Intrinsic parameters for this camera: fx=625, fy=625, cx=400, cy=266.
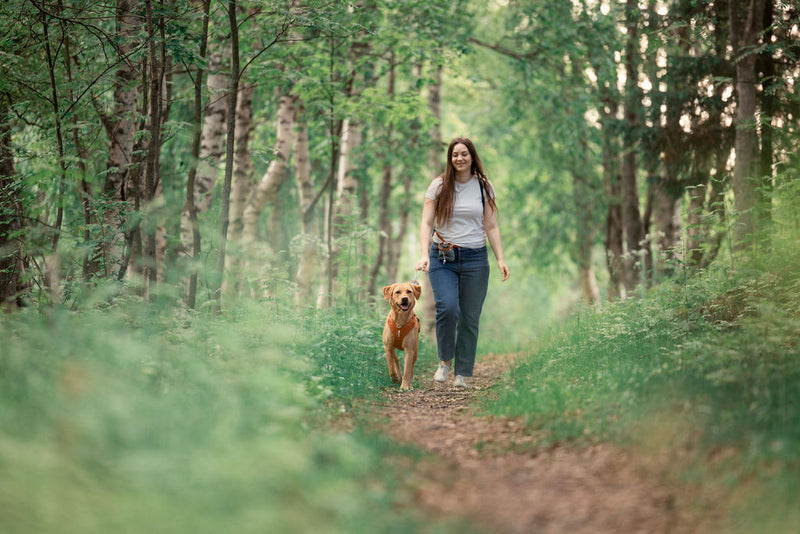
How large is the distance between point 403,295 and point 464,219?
1026 millimetres

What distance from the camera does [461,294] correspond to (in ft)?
21.6

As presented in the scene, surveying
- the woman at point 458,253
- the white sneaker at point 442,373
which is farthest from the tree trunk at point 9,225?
the white sneaker at point 442,373

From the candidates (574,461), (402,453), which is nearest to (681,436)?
(574,461)

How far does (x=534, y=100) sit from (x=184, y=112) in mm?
8558

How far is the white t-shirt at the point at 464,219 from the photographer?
6.53 metres

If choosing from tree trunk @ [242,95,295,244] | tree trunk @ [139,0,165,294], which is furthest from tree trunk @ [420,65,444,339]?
tree trunk @ [139,0,165,294]

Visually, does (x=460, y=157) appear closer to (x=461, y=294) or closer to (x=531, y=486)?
(x=461, y=294)

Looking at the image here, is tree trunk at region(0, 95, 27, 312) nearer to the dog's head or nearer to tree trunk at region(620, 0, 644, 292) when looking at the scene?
the dog's head

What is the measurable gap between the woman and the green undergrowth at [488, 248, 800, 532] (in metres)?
0.72

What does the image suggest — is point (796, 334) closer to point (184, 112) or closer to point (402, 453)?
point (402, 453)

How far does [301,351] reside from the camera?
566cm

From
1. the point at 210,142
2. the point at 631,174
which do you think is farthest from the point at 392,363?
the point at 631,174

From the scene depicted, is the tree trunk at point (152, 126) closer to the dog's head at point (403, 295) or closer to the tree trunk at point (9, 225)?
the tree trunk at point (9, 225)

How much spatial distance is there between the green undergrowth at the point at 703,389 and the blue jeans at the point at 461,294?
2.12ft
